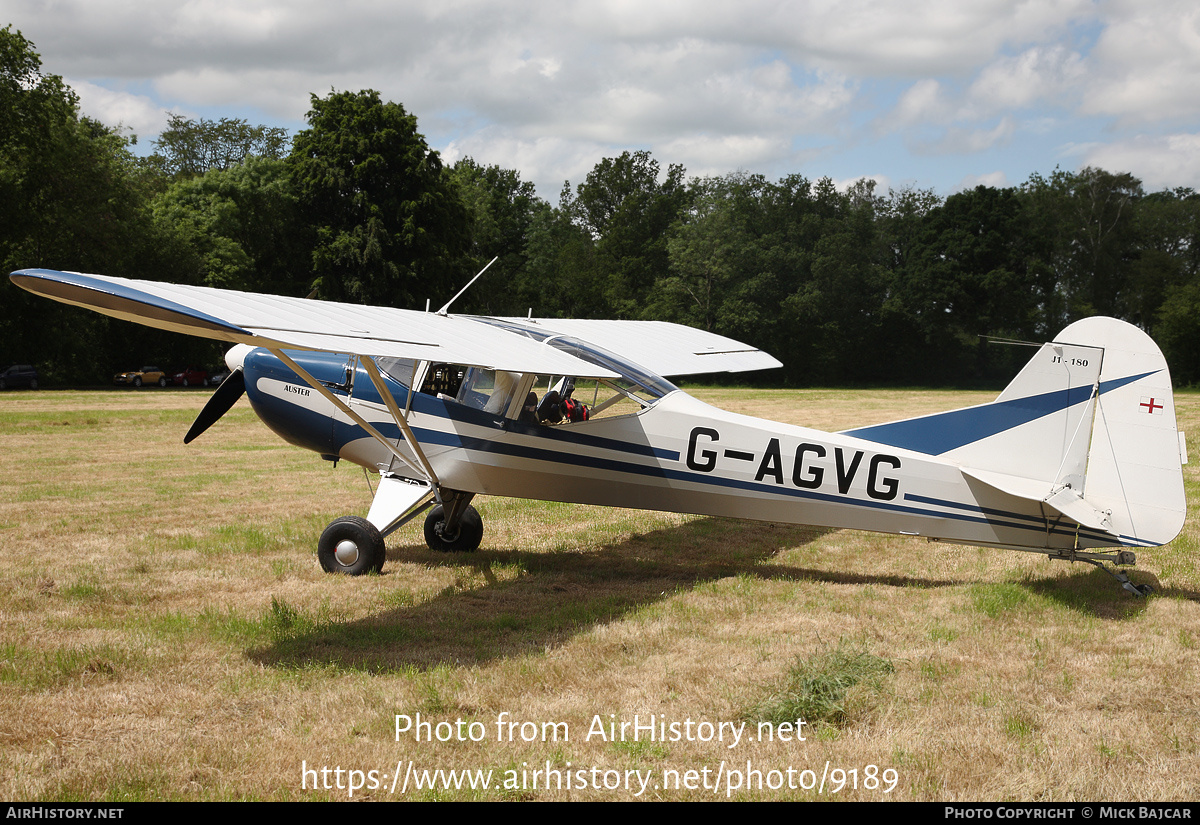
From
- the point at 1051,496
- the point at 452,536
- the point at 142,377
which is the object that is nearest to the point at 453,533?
the point at 452,536

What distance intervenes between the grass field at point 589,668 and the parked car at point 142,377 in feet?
120

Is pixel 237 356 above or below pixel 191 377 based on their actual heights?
above

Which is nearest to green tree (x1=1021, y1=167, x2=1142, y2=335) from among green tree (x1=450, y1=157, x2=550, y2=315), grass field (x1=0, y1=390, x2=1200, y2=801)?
green tree (x1=450, y1=157, x2=550, y2=315)

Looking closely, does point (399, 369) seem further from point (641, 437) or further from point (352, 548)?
point (641, 437)

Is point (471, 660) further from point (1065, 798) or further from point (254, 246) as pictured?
point (254, 246)

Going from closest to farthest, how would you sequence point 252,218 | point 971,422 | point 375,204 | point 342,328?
1. point 342,328
2. point 971,422
3. point 375,204
4. point 252,218

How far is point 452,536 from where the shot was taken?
8.04 meters

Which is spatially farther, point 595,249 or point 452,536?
point 595,249

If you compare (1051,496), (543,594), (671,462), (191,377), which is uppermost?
(1051,496)

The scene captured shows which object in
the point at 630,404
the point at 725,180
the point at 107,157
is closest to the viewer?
the point at 630,404

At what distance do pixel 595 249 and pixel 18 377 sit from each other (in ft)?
132

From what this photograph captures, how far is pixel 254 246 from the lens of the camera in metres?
48.8
